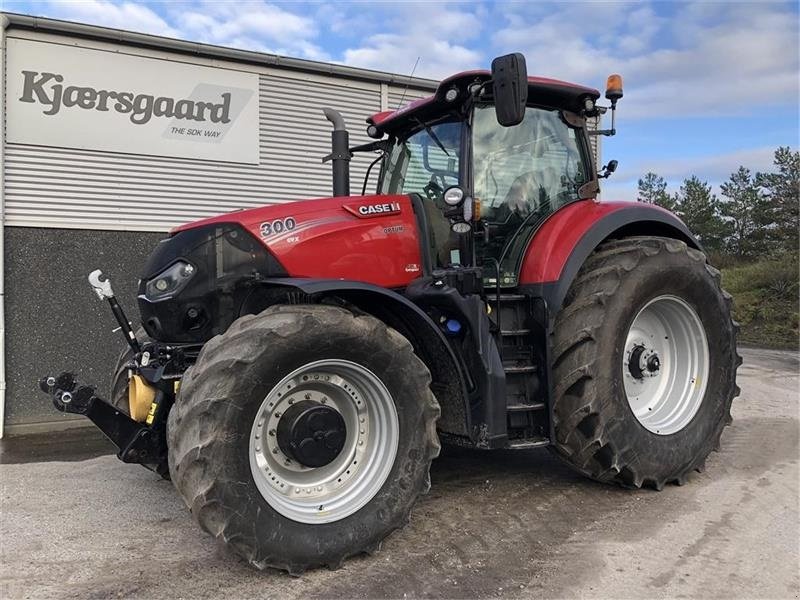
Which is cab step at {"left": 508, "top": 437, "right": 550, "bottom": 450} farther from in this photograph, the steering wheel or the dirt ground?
the steering wheel

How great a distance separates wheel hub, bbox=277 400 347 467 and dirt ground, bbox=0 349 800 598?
1.80 feet

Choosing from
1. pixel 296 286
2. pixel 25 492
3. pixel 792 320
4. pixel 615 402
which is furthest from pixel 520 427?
pixel 792 320

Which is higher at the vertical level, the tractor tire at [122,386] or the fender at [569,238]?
the fender at [569,238]

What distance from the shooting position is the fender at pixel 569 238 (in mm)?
4027

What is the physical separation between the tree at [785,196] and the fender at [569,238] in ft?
97.5

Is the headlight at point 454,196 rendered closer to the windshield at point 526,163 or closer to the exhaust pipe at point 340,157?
the windshield at point 526,163

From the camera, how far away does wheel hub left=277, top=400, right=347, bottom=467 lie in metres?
3.15

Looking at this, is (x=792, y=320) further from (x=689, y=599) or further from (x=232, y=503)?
(x=232, y=503)

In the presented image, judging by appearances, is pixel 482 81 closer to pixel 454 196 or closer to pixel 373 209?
pixel 454 196

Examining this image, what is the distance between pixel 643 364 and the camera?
4461mm

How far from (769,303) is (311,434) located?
56.2ft

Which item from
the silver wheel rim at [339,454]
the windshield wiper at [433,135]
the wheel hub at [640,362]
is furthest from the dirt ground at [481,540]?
the windshield wiper at [433,135]

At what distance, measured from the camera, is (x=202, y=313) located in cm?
358

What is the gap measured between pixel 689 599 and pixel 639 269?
6.72ft
